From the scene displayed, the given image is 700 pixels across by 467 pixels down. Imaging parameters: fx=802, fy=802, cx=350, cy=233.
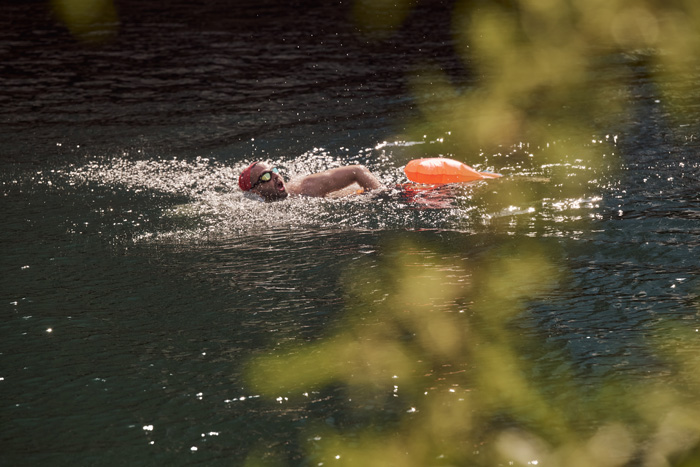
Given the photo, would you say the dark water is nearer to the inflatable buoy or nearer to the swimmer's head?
the swimmer's head

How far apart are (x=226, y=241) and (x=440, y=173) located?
2.27 metres

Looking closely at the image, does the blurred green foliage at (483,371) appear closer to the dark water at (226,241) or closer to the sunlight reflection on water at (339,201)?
the dark water at (226,241)

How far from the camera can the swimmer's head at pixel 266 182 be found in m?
7.62

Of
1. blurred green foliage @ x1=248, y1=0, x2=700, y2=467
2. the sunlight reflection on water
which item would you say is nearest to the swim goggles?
the sunlight reflection on water

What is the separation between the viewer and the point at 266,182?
763 centimetres

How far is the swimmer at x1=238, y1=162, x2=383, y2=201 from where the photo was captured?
764cm

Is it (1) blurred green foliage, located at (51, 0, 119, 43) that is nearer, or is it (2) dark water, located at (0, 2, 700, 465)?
(2) dark water, located at (0, 2, 700, 465)

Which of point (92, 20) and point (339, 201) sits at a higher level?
point (92, 20)

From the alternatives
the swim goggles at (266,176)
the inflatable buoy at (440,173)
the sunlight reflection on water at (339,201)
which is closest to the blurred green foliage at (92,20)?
the sunlight reflection on water at (339,201)

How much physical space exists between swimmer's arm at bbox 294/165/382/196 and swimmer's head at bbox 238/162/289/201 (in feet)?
0.70

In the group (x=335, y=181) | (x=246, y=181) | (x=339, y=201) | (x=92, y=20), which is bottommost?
(x=339, y=201)

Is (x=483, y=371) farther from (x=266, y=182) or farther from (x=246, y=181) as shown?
(x=246, y=181)

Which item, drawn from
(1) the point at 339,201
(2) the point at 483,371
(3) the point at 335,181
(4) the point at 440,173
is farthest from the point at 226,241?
(2) the point at 483,371

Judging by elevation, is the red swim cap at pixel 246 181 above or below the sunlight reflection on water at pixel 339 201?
above
